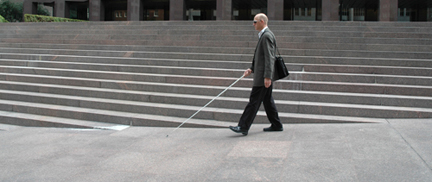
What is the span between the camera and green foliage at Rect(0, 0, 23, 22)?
34.8m

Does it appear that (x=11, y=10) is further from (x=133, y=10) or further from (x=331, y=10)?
(x=331, y=10)

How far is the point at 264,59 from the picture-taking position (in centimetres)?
528

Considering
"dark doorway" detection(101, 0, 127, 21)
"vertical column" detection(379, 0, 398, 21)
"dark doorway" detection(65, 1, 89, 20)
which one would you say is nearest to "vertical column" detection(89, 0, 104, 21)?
"dark doorway" detection(101, 0, 127, 21)

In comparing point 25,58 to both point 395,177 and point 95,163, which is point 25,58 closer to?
point 95,163

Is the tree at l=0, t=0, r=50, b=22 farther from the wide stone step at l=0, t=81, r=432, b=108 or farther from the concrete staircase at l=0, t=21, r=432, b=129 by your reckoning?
the wide stone step at l=0, t=81, r=432, b=108

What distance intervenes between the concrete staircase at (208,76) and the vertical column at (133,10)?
723 inches

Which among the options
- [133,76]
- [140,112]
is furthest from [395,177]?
[133,76]

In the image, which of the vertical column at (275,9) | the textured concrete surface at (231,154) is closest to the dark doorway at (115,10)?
the vertical column at (275,9)

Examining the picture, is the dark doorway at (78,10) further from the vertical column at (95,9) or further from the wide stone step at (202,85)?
the wide stone step at (202,85)

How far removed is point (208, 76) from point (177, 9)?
2210 cm

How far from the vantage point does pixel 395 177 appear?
340 cm

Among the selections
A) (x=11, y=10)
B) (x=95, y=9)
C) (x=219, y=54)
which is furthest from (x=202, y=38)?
(x=11, y=10)

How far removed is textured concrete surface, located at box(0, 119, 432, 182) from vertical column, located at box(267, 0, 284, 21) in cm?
2140

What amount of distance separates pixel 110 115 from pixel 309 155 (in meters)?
4.39
